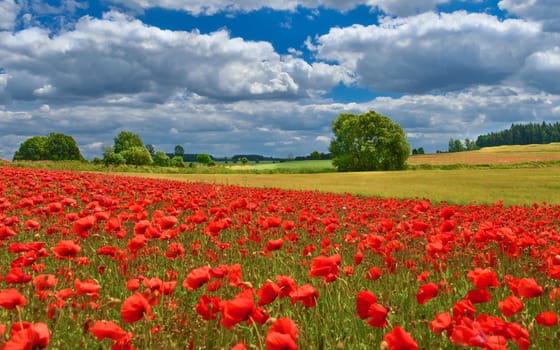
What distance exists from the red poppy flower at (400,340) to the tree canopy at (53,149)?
119325 mm

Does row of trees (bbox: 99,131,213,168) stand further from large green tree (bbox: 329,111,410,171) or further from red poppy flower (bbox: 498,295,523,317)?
red poppy flower (bbox: 498,295,523,317)

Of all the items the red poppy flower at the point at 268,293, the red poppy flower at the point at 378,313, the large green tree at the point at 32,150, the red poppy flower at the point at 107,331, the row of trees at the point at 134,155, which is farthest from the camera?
the large green tree at the point at 32,150

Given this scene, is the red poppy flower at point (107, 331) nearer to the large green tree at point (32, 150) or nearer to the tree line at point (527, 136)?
the large green tree at point (32, 150)

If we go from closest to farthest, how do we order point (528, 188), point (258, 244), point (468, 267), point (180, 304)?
point (180, 304), point (468, 267), point (258, 244), point (528, 188)

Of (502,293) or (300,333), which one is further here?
(502,293)

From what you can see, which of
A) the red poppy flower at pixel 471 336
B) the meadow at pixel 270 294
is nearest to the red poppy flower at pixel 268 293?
the meadow at pixel 270 294

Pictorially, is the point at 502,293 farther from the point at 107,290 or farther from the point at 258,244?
the point at 107,290

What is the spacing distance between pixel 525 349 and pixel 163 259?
483cm

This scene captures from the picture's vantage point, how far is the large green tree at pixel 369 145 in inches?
2918

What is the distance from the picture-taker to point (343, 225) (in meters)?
8.43

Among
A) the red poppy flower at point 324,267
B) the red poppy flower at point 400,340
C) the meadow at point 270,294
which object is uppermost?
the red poppy flower at point 324,267

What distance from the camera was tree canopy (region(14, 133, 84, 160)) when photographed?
364 feet

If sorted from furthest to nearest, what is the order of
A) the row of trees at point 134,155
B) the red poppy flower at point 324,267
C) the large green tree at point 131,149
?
the large green tree at point 131,149, the row of trees at point 134,155, the red poppy flower at point 324,267

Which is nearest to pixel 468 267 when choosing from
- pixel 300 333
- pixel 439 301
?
pixel 439 301
